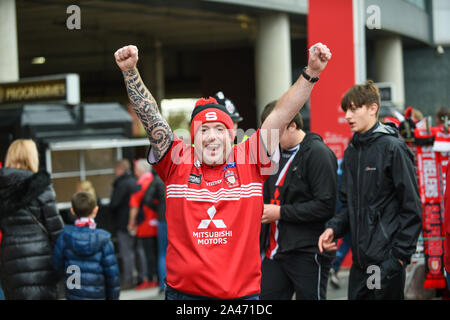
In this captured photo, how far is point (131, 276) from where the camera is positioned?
34.1 feet

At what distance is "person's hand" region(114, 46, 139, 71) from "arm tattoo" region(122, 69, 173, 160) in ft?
0.28

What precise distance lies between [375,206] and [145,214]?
5746mm

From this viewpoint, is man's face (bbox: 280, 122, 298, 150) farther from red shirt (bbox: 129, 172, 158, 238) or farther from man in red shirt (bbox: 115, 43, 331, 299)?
red shirt (bbox: 129, 172, 158, 238)

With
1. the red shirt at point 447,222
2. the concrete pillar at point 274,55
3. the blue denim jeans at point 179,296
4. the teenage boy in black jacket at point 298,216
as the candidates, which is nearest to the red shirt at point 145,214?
the teenage boy in black jacket at point 298,216

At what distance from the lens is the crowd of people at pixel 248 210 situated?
11.1ft

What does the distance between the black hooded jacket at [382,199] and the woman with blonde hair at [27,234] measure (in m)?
2.60

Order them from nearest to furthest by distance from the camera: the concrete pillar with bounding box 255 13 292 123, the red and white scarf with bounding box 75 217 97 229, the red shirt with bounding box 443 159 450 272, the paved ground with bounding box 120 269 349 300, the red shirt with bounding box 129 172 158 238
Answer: the red shirt with bounding box 443 159 450 272
the red and white scarf with bounding box 75 217 97 229
the paved ground with bounding box 120 269 349 300
the red shirt with bounding box 129 172 158 238
the concrete pillar with bounding box 255 13 292 123

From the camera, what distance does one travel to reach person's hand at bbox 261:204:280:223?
16.3ft

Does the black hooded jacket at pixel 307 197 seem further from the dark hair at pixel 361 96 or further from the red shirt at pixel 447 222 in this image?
the red shirt at pixel 447 222

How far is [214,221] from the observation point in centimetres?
336

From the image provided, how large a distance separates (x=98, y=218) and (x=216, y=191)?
814cm

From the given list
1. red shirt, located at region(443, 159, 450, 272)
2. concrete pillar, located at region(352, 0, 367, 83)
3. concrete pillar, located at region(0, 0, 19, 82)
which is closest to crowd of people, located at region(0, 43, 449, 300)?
red shirt, located at region(443, 159, 450, 272)

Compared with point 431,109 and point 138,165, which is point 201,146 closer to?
point 138,165
